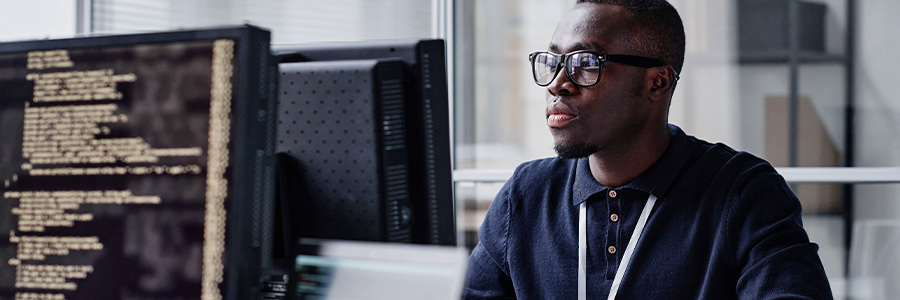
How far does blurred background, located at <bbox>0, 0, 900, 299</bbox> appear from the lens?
8.45ft

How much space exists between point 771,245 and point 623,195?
11.5 inches

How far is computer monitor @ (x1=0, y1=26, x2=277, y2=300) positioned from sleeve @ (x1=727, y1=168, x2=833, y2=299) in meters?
0.82

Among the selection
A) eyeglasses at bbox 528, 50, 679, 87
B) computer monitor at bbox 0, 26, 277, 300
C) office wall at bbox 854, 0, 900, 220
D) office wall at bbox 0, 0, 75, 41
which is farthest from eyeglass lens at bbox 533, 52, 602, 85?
office wall at bbox 0, 0, 75, 41

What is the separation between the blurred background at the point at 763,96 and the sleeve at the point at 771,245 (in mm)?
1410

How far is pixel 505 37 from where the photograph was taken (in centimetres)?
306

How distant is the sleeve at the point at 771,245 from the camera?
3.91ft

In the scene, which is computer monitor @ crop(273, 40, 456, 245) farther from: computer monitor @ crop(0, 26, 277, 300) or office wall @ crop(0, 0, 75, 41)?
office wall @ crop(0, 0, 75, 41)

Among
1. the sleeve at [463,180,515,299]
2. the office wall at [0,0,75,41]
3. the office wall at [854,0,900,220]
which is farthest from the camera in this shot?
the office wall at [0,0,75,41]

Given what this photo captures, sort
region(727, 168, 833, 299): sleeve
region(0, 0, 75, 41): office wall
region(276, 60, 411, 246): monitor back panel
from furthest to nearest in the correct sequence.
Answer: region(0, 0, 75, 41): office wall, region(727, 168, 833, 299): sleeve, region(276, 60, 411, 246): monitor back panel

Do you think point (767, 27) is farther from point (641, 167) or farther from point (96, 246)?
point (96, 246)

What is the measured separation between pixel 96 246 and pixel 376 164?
34cm

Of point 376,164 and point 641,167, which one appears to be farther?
point 641,167

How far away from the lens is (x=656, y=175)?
1439mm

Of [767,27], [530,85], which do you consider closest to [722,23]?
[767,27]
